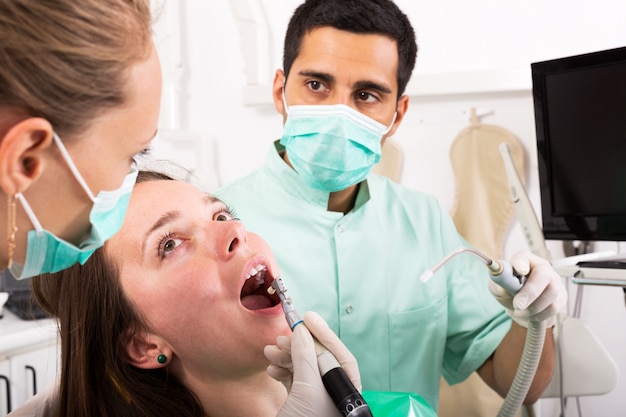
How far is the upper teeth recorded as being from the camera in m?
1.27

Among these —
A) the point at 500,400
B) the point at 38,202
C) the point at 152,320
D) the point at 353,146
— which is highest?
the point at 353,146

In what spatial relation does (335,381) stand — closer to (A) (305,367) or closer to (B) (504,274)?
(A) (305,367)

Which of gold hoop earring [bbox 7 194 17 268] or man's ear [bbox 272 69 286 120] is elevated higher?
man's ear [bbox 272 69 286 120]

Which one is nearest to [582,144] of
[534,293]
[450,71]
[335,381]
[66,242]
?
[534,293]

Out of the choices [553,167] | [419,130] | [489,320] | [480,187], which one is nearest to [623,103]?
[553,167]

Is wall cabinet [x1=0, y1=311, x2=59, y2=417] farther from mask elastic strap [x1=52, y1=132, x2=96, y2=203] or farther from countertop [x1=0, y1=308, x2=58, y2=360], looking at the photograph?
mask elastic strap [x1=52, y1=132, x2=96, y2=203]

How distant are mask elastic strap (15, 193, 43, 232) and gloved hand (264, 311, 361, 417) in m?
0.47

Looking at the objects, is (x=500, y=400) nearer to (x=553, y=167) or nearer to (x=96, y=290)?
(x=553, y=167)

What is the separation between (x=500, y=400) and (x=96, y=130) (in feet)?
5.87

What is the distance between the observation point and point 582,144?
5.54 ft

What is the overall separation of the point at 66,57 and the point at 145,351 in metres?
0.68

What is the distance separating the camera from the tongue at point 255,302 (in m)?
1.37

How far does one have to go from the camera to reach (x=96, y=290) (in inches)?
49.6

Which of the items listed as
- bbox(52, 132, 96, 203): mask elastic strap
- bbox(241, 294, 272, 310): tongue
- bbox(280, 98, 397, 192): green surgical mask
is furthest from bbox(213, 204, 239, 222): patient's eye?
bbox(52, 132, 96, 203): mask elastic strap
